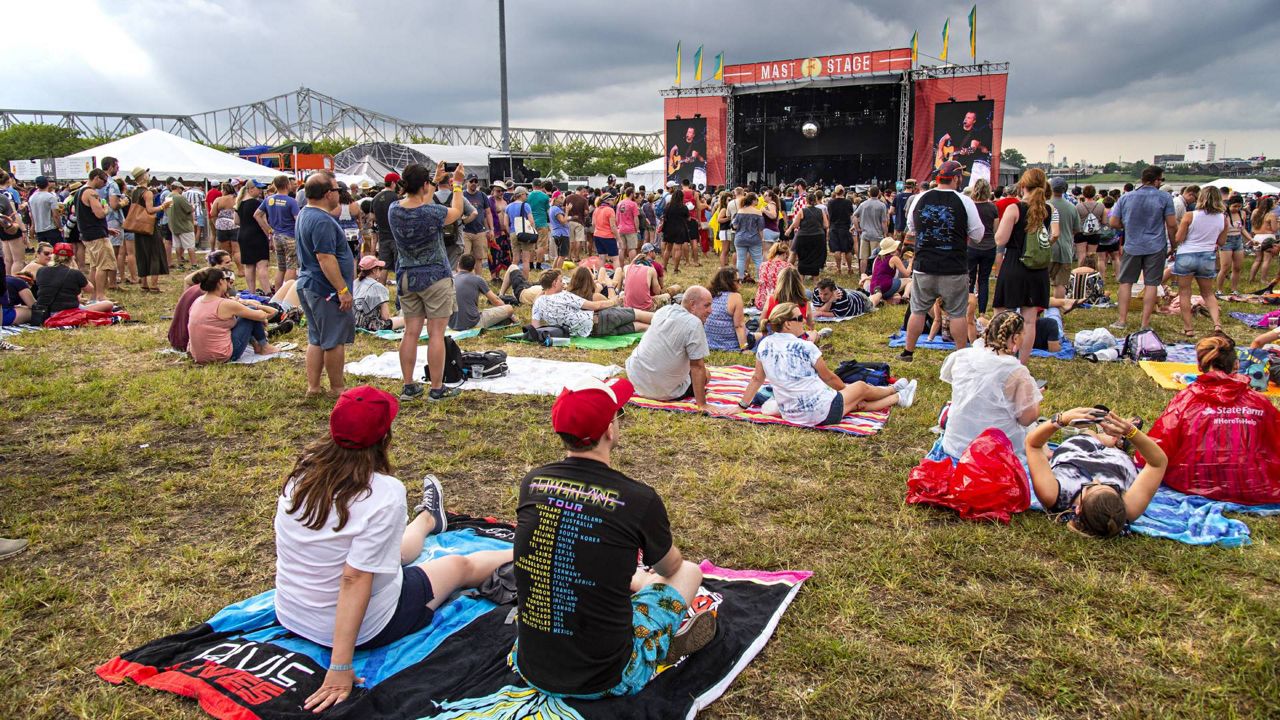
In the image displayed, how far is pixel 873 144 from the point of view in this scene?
35094 millimetres

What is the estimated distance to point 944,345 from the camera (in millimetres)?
8094

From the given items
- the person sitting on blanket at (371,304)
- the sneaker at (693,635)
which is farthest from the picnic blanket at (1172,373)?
the person sitting on blanket at (371,304)

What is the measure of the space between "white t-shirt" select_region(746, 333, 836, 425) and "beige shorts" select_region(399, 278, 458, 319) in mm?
2450

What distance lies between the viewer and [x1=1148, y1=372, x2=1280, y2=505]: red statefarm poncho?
159 inches

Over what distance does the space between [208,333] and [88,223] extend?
5.15 m

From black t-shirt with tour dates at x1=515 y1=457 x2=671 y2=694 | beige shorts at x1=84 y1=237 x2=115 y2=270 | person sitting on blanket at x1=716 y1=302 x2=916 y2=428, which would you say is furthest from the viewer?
beige shorts at x1=84 y1=237 x2=115 y2=270

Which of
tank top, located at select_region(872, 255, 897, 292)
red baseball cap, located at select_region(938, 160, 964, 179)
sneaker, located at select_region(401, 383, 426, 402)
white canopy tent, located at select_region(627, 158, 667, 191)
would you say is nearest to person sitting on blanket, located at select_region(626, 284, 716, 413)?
sneaker, located at select_region(401, 383, 426, 402)

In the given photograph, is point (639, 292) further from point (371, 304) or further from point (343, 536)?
point (343, 536)

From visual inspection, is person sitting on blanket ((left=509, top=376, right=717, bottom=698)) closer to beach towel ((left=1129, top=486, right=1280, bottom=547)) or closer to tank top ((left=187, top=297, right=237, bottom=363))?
beach towel ((left=1129, top=486, right=1280, bottom=547))

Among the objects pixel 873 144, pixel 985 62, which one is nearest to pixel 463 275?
pixel 985 62

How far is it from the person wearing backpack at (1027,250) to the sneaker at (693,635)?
4.85 metres

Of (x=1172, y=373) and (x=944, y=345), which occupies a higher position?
(x=944, y=345)

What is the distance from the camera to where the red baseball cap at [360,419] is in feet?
8.28

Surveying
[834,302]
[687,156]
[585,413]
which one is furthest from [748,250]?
[687,156]
